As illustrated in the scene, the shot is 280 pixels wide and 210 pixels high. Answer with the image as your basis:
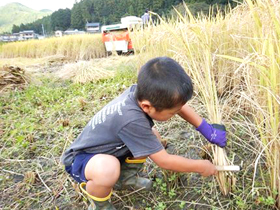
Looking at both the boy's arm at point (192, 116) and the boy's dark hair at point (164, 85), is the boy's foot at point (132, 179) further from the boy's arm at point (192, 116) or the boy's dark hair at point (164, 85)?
the boy's dark hair at point (164, 85)

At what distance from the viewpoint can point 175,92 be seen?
35.8 inches

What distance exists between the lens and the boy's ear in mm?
964

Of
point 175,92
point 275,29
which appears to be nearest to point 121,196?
point 175,92

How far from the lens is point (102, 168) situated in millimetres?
1017

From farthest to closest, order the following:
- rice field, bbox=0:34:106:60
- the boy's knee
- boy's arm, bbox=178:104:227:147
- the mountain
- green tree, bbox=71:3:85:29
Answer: the mountain < green tree, bbox=71:3:85:29 < rice field, bbox=0:34:106:60 < boy's arm, bbox=178:104:227:147 < the boy's knee

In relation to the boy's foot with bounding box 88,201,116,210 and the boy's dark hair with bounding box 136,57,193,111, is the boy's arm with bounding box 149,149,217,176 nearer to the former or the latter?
the boy's dark hair with bounding box 136,57,193,111

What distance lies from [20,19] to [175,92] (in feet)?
300

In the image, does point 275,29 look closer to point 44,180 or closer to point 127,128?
point 127,128

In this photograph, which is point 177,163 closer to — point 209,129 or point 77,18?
point 209,129

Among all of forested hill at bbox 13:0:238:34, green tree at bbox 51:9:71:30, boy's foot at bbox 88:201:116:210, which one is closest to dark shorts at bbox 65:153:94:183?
boy's foot at bbox 88:201:116:210

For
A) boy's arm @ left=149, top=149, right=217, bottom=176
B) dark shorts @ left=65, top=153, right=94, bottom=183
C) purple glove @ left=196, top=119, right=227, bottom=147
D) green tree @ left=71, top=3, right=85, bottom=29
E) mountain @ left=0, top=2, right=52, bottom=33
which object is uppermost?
mountain @ left=0, top=2, right=52, bottom=33

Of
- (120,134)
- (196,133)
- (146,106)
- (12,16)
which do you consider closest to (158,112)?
(146,106)

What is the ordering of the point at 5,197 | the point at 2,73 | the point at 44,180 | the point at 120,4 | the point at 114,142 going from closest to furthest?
1. the point at 114,142
2. the point at 5,197
3. the point at 44,180
4. the point at 2,73
5. the point at 120,4

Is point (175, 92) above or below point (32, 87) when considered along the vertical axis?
above
